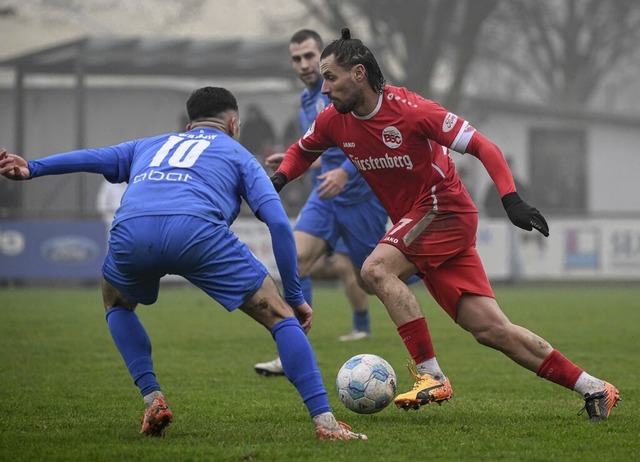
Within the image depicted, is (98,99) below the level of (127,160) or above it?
above

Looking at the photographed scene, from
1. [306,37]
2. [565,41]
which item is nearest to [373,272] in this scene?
[306,37]

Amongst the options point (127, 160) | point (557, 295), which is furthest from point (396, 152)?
point (557, 295)

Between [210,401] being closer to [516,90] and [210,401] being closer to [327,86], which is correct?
[327,86]

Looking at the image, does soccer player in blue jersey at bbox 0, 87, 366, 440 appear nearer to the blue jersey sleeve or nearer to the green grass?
the blue jersey sleeve

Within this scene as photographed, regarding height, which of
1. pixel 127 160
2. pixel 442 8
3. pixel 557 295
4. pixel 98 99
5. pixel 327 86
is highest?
pixel 442 8

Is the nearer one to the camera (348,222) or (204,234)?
(204,234)

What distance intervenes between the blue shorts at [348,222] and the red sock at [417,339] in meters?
3.35

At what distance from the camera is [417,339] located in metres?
7.02

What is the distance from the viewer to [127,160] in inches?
251

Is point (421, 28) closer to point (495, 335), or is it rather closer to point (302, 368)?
point (495, 335)

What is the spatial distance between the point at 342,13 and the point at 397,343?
75.2 ft

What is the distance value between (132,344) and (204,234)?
2.99 ft

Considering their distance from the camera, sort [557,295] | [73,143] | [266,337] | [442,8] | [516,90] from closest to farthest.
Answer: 1. [266,337]
2. [557,295]
3. [73,143]
4. [442,8]
5. [516,90]

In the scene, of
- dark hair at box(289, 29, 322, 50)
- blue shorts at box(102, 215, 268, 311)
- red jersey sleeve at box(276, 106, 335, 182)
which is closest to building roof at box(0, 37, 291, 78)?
dark hair at box(289, 29, 322, 50)
